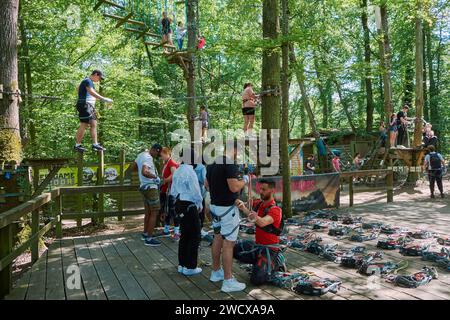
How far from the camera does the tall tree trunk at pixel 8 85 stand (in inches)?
288

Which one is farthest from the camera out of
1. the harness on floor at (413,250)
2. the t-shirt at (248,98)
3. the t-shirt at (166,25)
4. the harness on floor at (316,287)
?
the t-shirt at (166,25)

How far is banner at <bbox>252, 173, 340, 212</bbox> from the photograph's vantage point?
1060 cm

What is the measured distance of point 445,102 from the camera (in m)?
27.8

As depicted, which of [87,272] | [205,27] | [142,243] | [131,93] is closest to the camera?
[87,272]

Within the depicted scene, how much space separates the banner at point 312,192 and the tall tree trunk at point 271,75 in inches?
73.4

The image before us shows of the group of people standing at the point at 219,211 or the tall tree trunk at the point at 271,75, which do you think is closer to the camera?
the group of people standing at the point at 219,211

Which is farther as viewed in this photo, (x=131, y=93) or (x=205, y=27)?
(x=205, y=27)

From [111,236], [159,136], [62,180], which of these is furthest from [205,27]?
[111,236]

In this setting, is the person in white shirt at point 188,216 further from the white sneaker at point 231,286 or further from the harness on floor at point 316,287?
the harness on floor at point 316,287

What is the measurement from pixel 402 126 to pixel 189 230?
563 inches

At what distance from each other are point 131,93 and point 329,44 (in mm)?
15623

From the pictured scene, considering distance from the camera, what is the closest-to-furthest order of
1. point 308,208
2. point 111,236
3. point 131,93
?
1. point 111,236
2. point 308,208
3. point 131,93

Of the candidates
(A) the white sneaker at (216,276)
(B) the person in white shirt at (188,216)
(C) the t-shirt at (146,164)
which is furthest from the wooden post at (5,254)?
(C) the t-shirt at (146,164)
